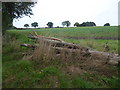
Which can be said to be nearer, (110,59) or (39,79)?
(39,79)

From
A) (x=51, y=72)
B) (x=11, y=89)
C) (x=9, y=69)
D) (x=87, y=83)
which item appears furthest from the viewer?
(x=9, y=69)

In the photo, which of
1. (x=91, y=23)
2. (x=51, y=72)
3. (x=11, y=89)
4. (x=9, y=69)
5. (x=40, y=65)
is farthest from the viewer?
(x=91, y=23)

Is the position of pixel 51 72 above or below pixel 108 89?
above

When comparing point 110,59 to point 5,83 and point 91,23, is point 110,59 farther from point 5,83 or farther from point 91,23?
point 91,23

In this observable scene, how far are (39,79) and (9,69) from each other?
5.05ft

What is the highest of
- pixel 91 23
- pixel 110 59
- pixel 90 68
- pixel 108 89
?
pixel 91 23

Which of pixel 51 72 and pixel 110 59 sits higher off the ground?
pixel 110 59

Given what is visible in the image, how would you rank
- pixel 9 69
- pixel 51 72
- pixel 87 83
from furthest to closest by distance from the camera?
pixel 9 69 → pixel 51 72 → pixel 87 83

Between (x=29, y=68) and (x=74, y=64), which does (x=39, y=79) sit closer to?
(x=29, y=68)

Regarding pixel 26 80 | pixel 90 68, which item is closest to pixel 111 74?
pixel 90 68

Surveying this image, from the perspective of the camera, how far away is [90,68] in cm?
452

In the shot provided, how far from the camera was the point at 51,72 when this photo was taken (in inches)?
157

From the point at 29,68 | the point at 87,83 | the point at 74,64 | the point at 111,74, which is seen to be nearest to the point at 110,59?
the point at 111,74

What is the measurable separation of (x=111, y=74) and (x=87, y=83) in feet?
4.36
